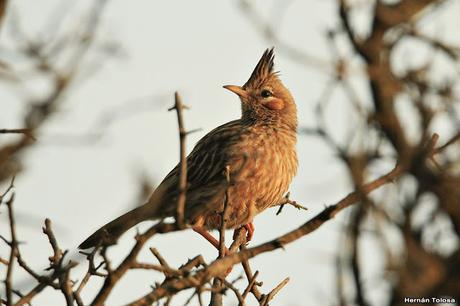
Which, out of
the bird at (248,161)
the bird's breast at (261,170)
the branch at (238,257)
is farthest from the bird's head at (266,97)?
the branch at (238,257)

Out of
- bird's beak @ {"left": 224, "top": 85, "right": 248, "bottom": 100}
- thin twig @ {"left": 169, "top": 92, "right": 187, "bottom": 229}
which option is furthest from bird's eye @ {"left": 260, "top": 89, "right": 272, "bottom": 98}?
thin twig @ {"left": 169, "top": 92, "right": 187, "bottom": 229}

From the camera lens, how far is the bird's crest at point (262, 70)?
9.84m

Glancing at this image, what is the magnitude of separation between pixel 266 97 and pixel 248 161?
1536 mm

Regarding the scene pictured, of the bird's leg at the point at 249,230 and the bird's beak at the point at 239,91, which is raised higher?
the bird's beak at the point at 239,91

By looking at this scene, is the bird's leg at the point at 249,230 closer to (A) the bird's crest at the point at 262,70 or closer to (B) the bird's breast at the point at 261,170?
(B) the bird's breast at the point at 261,170

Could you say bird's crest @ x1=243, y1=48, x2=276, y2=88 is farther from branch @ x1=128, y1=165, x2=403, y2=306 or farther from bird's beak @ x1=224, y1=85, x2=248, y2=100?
branch @ x1=128, y1=165, x2=403, y2=306

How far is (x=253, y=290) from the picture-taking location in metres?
6.56

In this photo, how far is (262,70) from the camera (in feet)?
32.4

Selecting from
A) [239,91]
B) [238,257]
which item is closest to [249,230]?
[239,91]

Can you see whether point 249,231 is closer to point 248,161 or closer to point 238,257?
point 248,161

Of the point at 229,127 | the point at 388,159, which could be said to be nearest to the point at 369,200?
the point at 388,159

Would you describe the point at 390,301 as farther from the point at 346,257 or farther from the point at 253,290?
the point at 253,290

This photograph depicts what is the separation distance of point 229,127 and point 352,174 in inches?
195

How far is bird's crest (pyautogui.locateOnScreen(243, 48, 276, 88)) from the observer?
32.3 feet
